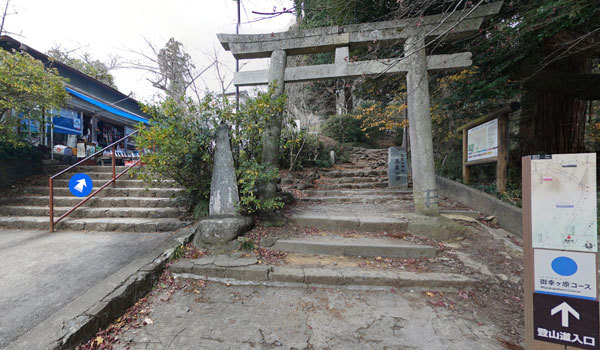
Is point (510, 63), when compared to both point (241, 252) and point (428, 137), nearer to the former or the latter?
point (428, 137)

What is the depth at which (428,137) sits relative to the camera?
162 inches

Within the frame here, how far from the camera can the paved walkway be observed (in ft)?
6.99

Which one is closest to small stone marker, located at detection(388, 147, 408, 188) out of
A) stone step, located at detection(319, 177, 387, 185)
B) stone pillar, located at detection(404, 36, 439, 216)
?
stone step, located at detection(319, 177, 387, 185)

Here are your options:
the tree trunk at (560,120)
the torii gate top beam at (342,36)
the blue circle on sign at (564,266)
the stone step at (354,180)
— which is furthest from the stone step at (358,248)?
the tree trunk at (560,120)

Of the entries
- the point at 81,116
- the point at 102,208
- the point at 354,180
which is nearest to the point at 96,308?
the point at 102,208

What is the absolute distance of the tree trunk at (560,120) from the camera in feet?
16.5

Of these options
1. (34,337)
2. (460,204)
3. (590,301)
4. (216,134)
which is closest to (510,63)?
(460,204)

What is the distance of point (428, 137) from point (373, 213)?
182 centimetres

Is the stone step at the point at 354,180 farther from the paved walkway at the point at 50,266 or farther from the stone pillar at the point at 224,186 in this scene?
the paved walkway at the point at 50,266

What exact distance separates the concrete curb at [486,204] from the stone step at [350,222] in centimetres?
183

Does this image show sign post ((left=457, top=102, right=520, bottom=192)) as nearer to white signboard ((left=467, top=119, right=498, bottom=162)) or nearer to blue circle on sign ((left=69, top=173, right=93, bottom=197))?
white signboard ((left=467, top=119, right=498, bottom=162))

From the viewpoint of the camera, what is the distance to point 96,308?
2064 mm

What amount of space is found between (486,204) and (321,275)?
13.1 ft

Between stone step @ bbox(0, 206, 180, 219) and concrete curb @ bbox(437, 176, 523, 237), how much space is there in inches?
244
